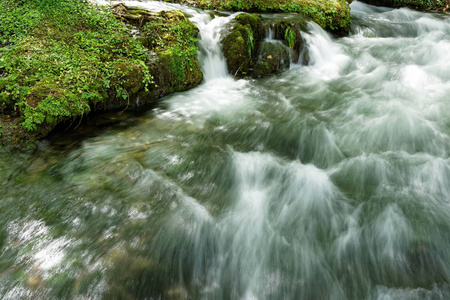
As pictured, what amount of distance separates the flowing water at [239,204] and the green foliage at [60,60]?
592 mm

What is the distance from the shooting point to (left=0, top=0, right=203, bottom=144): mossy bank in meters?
4.11

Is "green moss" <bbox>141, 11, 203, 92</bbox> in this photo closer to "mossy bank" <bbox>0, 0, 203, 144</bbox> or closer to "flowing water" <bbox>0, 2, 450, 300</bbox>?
"mossy bank" <bbox>0, 0, 203, 144</bbox>

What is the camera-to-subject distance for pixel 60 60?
475cm

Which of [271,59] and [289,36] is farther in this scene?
[289,36]

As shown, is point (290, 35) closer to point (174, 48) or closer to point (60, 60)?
point (174, 48)

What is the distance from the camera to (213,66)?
275 inches

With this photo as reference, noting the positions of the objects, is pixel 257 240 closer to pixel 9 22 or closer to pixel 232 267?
pixel 232 267

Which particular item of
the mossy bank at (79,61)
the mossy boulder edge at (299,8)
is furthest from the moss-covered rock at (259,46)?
the mossy boulder edge at (299,8)

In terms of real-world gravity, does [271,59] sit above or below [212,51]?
below

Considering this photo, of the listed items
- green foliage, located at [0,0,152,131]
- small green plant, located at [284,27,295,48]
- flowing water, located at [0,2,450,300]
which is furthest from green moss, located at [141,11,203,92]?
small green plant, located at [284,27,295,48]

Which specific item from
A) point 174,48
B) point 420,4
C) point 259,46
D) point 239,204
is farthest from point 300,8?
point 239,204

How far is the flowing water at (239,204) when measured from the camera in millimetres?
2555

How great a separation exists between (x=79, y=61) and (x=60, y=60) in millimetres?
312

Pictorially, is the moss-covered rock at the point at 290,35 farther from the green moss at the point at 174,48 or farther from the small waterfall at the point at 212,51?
the green moss at the point at 174,48
